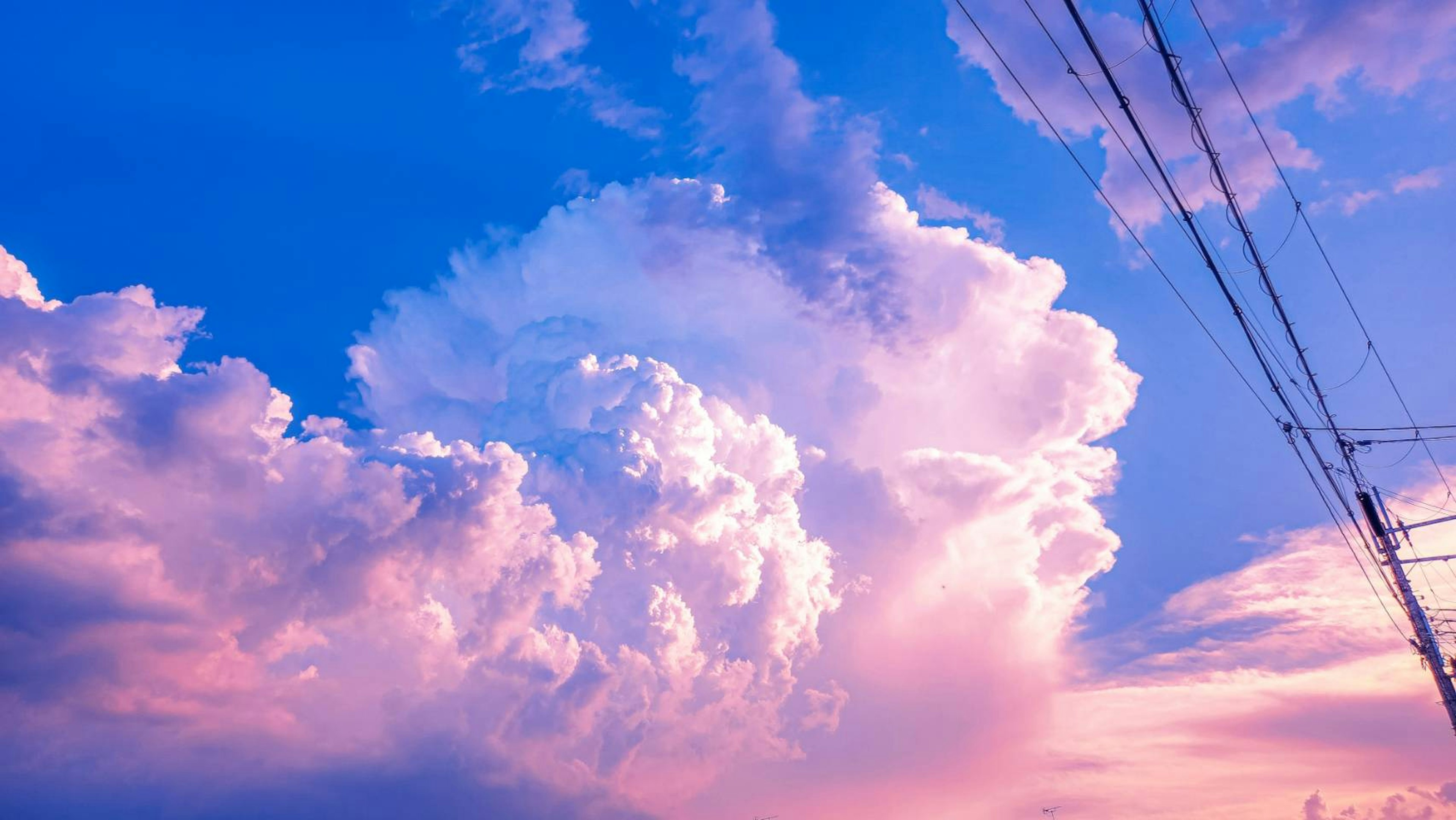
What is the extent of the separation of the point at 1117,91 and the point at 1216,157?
5850 mm

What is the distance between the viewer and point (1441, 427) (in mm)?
38562

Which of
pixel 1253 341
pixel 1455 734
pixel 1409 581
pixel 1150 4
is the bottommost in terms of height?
pixel 1455 734

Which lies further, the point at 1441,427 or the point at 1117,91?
the point at 1441,427

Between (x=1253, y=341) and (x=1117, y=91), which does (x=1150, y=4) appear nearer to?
(x=1117, y=91)

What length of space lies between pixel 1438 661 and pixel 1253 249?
33779 millimetres

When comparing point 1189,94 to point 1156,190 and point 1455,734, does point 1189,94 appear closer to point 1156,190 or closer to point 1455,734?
point 1156,190

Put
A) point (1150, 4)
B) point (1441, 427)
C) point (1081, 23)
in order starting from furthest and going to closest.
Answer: point (1441, 427)
point (1150, 4)
point (1081, 23)

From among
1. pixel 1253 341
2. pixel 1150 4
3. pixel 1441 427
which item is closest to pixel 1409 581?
pixel 1441 427

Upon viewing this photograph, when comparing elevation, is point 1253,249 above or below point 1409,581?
above

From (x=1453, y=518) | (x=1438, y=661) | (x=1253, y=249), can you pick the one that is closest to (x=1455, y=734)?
(x=1438, y=661)

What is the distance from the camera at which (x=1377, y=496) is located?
46188mm

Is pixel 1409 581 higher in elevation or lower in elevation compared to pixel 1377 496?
lower

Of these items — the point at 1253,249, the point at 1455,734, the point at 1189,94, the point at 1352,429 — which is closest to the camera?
the point at 1189,94

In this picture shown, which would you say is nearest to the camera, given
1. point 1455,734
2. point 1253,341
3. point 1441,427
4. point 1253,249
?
point 1253,249
